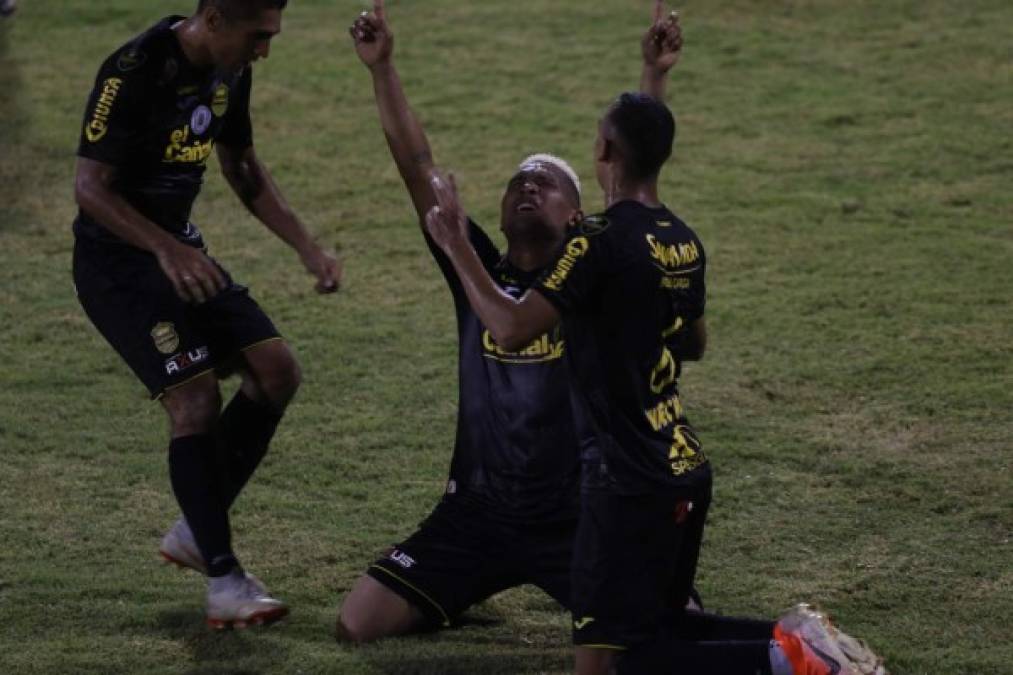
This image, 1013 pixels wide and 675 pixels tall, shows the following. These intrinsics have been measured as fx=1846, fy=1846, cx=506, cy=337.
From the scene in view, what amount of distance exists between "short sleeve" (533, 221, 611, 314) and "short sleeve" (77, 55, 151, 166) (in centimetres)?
197

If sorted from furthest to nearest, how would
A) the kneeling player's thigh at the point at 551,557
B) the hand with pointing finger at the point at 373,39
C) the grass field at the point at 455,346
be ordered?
the grass field at the point at 455,346
the kneeling player's thigh at the point at 551,557
the hand with pointing finger at the point at 373,39

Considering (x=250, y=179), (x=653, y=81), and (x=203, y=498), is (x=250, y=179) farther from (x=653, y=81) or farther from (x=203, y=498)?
(x=653, y=81)

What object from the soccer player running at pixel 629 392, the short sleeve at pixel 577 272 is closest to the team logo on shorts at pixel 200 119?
the soccer player running at pixel 629 392

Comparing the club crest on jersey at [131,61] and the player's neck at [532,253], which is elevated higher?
the club crest on jersey at [131,61]

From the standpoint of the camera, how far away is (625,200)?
5594 mm

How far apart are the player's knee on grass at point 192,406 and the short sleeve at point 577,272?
1.80 m

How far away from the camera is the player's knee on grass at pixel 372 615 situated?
661cm

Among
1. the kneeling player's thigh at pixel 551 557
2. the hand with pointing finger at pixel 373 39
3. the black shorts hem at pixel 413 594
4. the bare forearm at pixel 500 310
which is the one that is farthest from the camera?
the black shorts hem at pixel 413 594

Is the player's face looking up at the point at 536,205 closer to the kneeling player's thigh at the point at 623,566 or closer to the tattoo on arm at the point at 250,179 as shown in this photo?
the tattoo on arm at the point at 250,179

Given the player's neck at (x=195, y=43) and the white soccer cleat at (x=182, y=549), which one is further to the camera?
the white soccer cleat at (x=182, y=549)

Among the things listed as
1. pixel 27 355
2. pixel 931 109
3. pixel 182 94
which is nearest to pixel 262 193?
pixel 182 94

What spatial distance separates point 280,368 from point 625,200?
200 centimetres

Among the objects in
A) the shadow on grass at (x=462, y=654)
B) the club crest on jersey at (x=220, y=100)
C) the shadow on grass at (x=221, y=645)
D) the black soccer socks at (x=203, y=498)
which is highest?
the club crest on jersey at (x=220, y=100)

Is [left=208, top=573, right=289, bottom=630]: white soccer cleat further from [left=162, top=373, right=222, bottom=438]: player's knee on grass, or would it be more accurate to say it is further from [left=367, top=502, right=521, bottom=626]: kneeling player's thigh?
[left=162, top=373, right=222, bottom=438]: player's knee on grass
